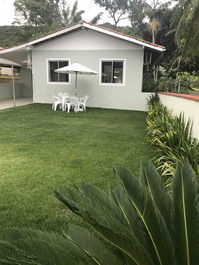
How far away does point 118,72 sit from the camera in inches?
511

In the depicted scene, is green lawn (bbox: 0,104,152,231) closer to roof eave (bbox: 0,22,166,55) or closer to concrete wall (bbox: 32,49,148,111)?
concrete wall (bbox: 32,49,148,111)

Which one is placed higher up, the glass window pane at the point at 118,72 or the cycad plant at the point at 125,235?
the glass window pane at the point at 118,72

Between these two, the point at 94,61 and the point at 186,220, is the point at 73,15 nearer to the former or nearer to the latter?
the point at 94,61

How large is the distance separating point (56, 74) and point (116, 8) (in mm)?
34820

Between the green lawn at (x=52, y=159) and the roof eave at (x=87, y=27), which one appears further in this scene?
the roof eave at (x=87, y=27)

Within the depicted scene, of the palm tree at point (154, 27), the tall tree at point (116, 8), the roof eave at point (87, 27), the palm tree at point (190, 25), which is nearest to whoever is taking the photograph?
the palm tree at point (190, 25)

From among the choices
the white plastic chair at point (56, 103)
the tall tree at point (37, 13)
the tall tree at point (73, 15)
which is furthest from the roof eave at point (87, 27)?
the tall tree at point (37, 13)

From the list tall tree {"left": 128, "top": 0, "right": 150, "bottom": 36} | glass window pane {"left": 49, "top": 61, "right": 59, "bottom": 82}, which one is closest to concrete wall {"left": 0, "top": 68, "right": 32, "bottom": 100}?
glass window pane {"left": 49, "top": 61, "right": 59, "bottom": 82}

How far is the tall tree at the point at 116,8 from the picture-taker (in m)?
42.1

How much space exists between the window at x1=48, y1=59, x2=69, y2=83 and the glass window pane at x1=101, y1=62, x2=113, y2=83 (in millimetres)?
2191

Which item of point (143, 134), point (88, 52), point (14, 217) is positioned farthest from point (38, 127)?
point (88, 52)

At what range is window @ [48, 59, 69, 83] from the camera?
45.0 feet

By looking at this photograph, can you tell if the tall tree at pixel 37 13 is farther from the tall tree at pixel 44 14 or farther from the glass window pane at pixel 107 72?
the glass window pane at pixel 107 72

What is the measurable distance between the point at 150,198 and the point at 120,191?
0.20 metres
